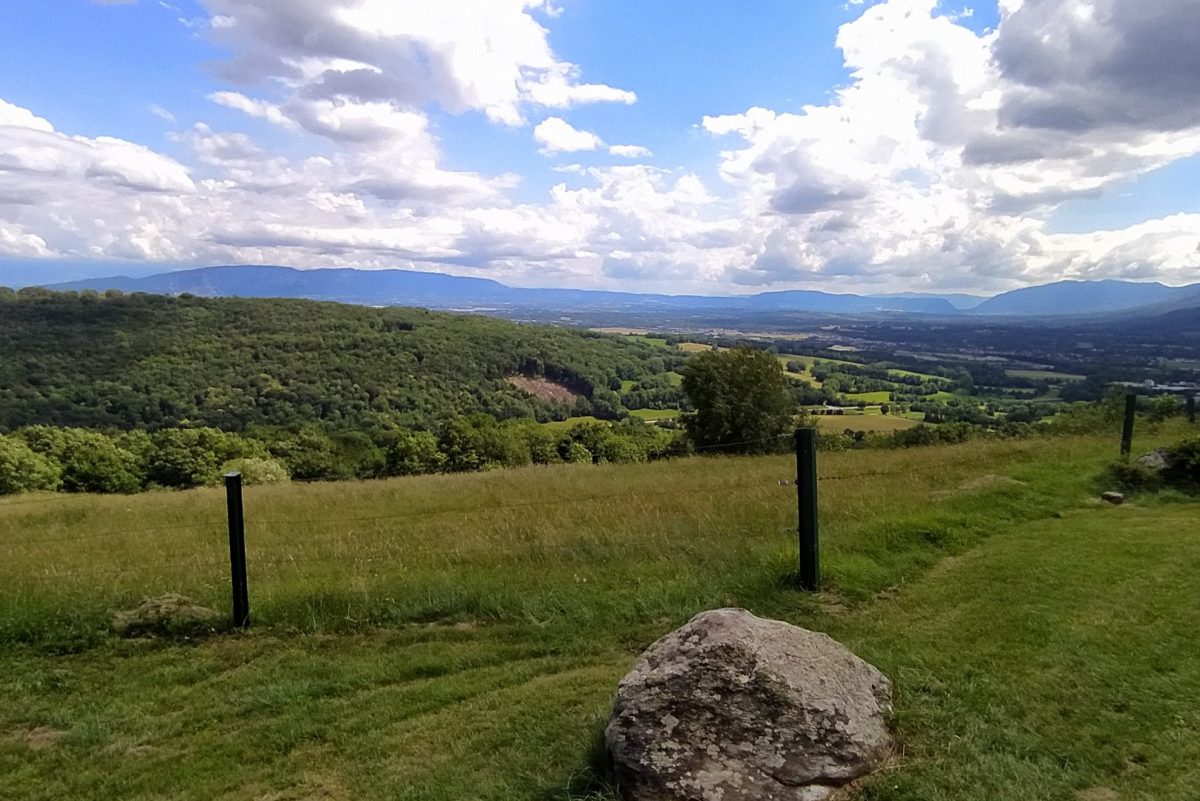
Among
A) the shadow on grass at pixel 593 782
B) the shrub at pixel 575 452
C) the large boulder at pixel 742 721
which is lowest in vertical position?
the shrub at pixel 575 452

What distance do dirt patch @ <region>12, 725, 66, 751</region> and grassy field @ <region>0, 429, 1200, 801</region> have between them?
3 cm

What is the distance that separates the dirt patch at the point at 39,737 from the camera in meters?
5.21

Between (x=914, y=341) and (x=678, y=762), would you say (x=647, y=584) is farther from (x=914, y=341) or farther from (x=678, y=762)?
(x=914, y=341)

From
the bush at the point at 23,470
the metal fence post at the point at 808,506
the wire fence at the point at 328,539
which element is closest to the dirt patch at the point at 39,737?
the wire fence at the point at 328,539

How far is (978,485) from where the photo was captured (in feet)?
42.0

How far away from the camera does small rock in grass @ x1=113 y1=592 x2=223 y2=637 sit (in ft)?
23.6

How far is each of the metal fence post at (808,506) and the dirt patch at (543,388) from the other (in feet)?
296

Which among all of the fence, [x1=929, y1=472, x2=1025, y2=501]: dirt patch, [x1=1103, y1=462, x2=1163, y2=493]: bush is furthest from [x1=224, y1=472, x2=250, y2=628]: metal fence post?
[x1=1103, y1=462, x2=1163, y2=493]: bush

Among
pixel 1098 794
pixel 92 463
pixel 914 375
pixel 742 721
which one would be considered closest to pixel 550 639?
pixel 742 721

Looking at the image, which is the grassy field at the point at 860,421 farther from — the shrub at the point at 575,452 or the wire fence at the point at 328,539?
the wire fence at the point at 328,539

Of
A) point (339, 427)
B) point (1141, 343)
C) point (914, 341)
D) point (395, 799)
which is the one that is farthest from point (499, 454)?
point (914, 341)

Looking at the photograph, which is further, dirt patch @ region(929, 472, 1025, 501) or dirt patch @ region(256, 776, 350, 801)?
dirt patch @ region(929, 472, 1025, 501)

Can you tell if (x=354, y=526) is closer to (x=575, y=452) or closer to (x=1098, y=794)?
(x=1098, y=794)

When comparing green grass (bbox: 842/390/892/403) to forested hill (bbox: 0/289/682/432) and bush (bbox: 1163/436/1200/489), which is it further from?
bush (bbox: 1163/436/1200/489)
